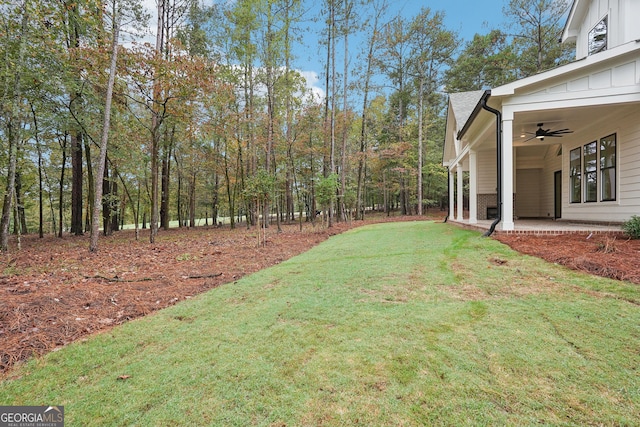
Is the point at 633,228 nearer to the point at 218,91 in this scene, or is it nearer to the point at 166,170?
the point at 218,91

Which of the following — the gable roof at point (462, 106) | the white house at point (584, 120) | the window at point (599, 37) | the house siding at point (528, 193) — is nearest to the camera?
the white house at point (584, 120)

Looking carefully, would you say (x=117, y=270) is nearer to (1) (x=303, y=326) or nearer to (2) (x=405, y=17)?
(1) (x=303, y=326)

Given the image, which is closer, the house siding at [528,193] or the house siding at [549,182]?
the house siding at [549,182]

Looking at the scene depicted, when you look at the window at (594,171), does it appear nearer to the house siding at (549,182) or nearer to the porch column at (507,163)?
the house siding at (549,182)

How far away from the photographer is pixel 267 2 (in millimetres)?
11594

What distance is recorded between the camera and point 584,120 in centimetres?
692

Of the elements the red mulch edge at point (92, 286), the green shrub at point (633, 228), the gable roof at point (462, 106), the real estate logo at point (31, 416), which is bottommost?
the real estate logo at point (31, 416)

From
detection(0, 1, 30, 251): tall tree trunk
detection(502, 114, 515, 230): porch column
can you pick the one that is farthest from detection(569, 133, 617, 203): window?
detection(0, 1, 30, 251): tall tree trunk

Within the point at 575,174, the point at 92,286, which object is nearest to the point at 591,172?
the point at 575,174

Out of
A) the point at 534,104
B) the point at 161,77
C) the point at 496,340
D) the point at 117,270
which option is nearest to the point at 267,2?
the point at 161,77

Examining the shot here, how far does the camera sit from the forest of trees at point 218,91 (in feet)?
25.3

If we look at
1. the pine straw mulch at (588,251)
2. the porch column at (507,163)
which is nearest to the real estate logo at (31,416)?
the pine straw mulch at (588,251)

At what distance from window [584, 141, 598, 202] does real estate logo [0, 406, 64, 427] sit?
34.2 ft

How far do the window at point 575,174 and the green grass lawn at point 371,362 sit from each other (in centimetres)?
662
